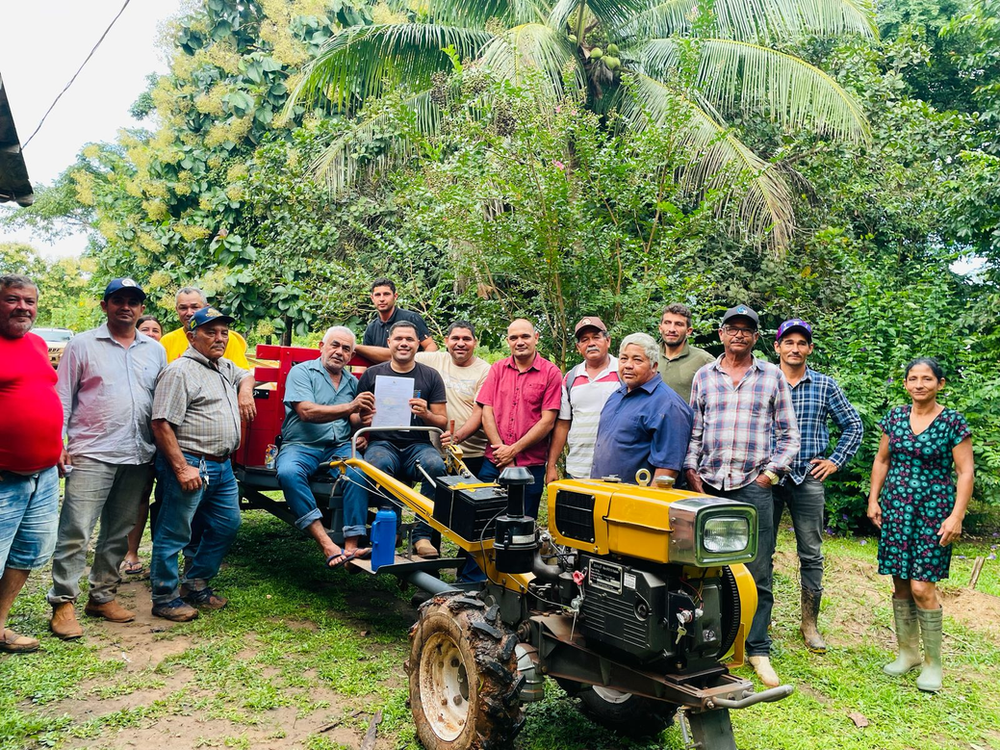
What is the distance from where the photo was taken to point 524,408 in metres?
5.12

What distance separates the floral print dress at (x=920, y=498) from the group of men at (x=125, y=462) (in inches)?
165

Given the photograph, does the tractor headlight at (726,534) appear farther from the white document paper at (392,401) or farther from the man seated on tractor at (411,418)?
the white document paper at (392,401)

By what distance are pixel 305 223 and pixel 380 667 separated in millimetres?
7316

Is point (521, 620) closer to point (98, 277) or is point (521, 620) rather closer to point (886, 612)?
point (886, 612)

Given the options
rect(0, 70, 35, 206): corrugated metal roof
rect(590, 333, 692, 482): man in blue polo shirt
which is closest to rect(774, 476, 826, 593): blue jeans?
rect(590, 333, 692, 482): man in blue polo shirt

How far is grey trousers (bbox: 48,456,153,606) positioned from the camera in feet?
15.0

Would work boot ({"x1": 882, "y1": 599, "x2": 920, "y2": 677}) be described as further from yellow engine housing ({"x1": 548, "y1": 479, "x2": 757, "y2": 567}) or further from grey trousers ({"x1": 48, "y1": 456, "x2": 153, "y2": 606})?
grey trousers ({"x1": 48, "y1": 456, "x2": 153, "y2": 606})

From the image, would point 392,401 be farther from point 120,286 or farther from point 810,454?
point 810,454

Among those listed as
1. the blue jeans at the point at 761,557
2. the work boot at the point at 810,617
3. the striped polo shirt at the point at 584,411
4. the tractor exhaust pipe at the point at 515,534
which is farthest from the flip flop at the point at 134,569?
the work boot at the point at 810,617

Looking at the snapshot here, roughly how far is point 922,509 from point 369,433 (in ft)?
11.5

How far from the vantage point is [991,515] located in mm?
8781

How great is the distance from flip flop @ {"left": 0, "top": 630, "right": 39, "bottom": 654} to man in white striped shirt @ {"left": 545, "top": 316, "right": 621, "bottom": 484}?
10.8ft

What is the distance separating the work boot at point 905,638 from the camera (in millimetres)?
4527

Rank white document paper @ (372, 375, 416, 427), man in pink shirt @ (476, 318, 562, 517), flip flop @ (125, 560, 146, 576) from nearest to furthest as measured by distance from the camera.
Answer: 1. man in pink shirt @ (476, 318, 562, 517)
2. white document paper @ (372, 375, 416, 427)
3. flip flop @ (125, 560, 146, 576)
